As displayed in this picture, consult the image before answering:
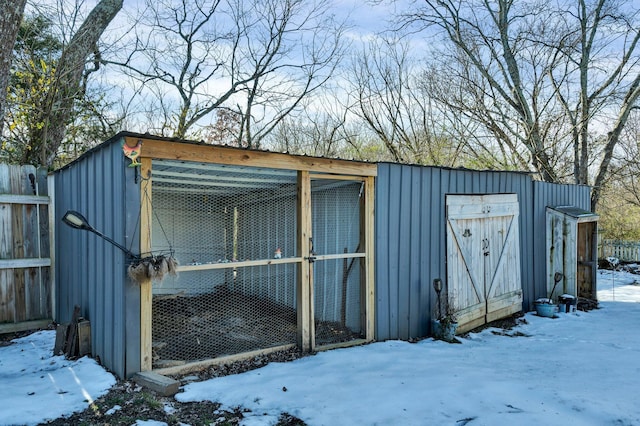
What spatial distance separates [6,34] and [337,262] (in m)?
3.62

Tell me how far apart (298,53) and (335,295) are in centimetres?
880

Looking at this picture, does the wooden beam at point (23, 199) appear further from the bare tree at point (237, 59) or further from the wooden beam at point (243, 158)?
the bare tree at point (237, 59)

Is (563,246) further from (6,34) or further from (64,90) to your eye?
(64,90)

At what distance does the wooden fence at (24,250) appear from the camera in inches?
187

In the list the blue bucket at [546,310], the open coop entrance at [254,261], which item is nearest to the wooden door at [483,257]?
the blue bucket at [546,310]

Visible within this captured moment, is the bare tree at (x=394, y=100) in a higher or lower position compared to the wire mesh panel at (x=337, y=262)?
higher

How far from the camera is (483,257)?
5.73 meters

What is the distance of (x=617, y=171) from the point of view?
38.0 feet

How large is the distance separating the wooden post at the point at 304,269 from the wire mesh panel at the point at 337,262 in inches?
19.0

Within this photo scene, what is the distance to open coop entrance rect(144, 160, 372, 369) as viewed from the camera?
4207mm

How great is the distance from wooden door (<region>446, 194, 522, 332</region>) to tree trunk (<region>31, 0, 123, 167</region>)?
5.72 metres

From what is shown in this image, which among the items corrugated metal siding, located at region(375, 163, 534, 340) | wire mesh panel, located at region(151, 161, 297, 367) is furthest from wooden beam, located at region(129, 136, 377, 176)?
corrugated metal siding, located at region(375, 163, 534, 340)

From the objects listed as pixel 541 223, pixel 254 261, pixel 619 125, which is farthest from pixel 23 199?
pixel 619 125

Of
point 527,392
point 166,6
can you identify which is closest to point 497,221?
point 527,392
